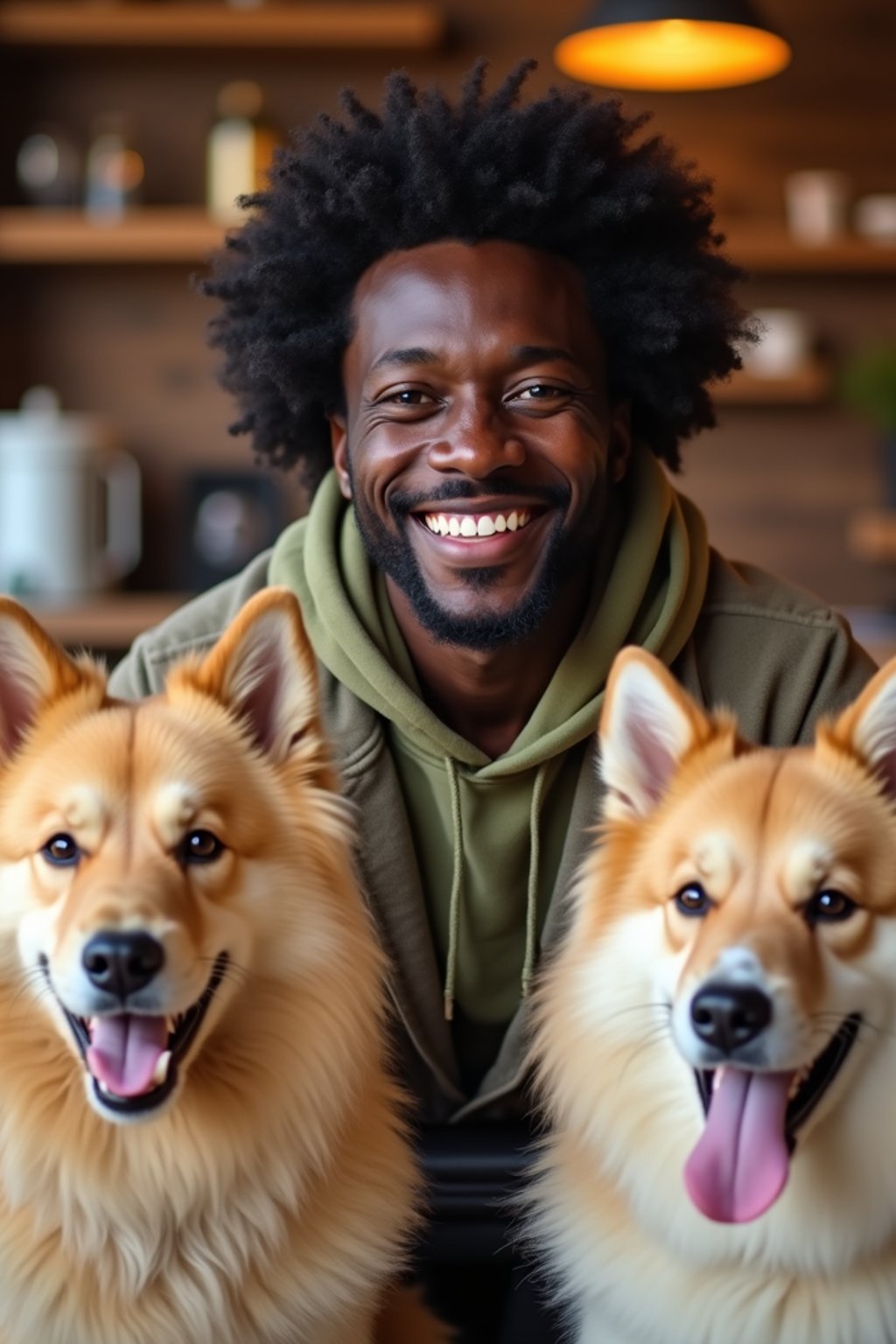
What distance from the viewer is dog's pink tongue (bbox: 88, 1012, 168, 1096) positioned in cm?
135

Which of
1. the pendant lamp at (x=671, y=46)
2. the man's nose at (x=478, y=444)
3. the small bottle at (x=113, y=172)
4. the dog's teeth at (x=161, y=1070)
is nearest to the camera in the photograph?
the dog's teeth at (x=161, y=1070)

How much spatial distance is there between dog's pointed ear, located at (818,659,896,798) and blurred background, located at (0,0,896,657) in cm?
288

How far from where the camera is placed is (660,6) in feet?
9.48

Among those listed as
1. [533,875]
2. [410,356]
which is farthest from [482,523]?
[533,875]

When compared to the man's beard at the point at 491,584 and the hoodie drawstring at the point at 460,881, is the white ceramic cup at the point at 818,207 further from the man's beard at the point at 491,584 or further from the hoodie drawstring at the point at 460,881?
the hoodie drawstring at the point at 460,881

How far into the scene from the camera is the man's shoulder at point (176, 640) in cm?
211

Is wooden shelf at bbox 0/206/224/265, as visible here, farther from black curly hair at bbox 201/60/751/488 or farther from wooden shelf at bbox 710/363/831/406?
black curly hair at bbox 201/60/751/488

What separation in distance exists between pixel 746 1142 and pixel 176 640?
1105mm

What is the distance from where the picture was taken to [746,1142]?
1.33 metres

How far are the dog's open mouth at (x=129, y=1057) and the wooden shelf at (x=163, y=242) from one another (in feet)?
11.1

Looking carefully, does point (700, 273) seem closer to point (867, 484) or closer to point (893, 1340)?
point (893, 1340)

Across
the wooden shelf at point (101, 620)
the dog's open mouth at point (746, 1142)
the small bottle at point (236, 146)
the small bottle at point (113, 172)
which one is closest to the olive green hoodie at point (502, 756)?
the dog's open mouth at point (746, 1142)

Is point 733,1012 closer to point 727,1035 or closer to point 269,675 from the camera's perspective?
point 727,1035

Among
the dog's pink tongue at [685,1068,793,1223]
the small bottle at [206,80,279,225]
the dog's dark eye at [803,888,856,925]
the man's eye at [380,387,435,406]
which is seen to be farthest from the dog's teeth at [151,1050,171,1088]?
the small bottle at [206,80,279,225]
